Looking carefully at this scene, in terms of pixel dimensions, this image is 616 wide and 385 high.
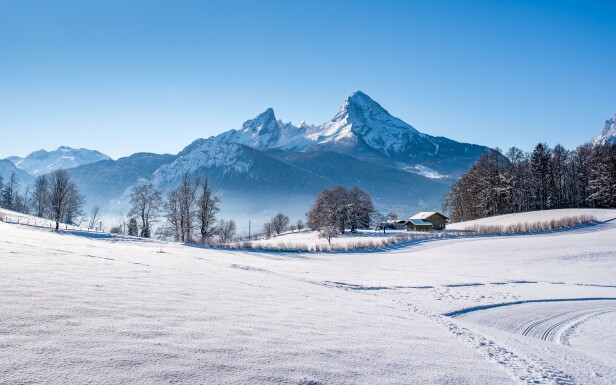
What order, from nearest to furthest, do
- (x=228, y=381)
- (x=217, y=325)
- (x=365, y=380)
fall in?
1. (x=228, y=381)
2. (x=365, y=380)
3. (x=217, y=325)

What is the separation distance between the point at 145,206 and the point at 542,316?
65.4 m

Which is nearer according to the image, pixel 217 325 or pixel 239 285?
pixel 217 325

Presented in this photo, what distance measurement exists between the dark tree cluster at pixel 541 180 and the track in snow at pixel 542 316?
66.3m

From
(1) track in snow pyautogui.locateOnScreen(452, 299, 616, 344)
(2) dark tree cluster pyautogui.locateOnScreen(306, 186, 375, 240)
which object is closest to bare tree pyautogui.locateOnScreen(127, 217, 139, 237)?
(2) dark tree cluster pyautogui.locateOnScreen(306, 186, 375, 240)

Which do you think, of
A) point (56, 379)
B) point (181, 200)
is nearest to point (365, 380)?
point (56, 379)

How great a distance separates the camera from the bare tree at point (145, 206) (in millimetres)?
65625

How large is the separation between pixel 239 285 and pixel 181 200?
51863 millimetres

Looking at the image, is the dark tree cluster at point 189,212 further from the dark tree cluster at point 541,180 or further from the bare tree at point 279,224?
the dark tree cluster at point 541,180

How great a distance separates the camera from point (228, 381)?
12.2 ft

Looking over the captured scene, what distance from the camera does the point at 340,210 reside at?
7969 cm

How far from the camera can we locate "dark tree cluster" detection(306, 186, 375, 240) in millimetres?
78000

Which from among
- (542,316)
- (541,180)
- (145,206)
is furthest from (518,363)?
(541,180)

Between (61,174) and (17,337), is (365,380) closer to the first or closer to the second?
(17,337)

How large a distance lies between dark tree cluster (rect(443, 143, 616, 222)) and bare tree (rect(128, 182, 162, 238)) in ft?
225
